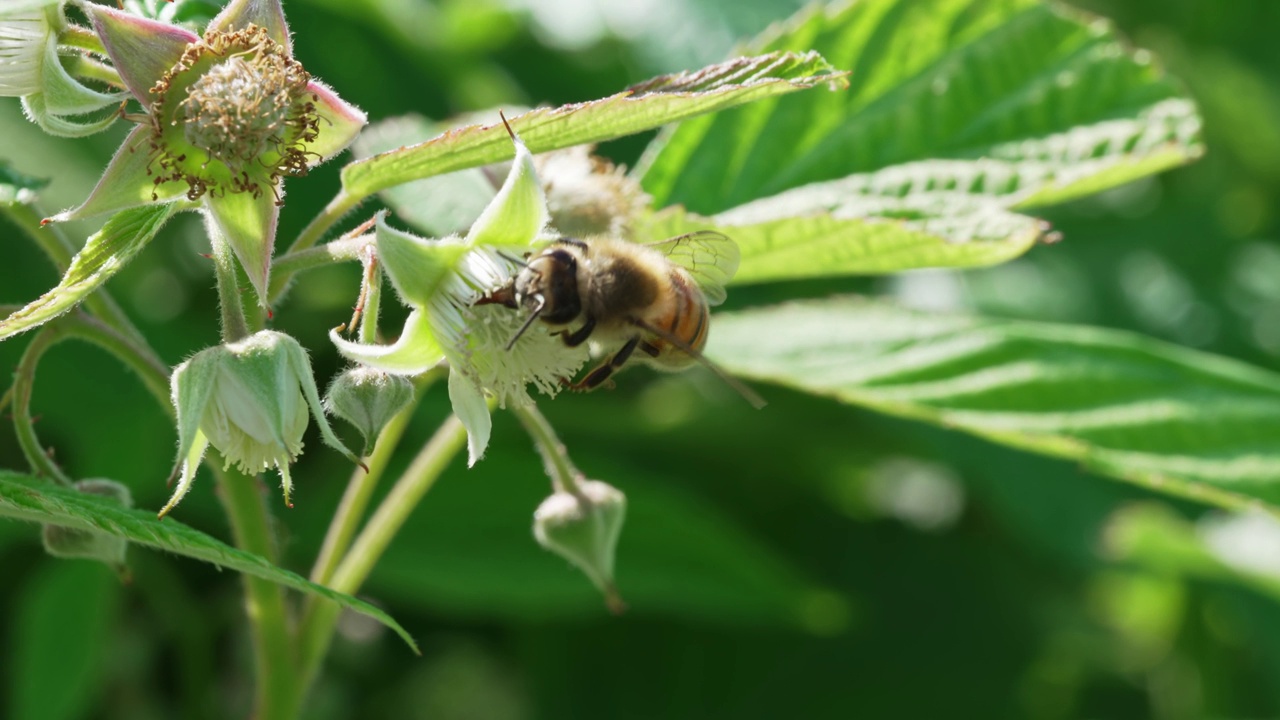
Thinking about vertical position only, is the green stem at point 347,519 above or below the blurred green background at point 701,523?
above

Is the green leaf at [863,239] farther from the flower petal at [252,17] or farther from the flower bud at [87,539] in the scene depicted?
the flower bud at [87,539]

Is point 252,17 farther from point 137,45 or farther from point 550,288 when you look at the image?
point 550,288

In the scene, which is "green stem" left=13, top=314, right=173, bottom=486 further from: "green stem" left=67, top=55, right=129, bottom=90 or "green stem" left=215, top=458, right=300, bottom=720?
"green stem" left=67, top=55, right=129, bottom=90

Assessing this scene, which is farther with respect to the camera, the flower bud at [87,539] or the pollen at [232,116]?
the flower bud at [87,539]

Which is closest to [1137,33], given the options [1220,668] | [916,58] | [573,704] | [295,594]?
[1220,668]

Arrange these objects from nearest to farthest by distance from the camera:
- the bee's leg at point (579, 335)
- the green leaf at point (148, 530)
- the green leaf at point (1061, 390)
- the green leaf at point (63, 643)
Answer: the green leaf at point (148, 530) → the bee's leg at point (579, 335) → the green leaf at point (1061, 390) → the green leaf at point (63, 643)

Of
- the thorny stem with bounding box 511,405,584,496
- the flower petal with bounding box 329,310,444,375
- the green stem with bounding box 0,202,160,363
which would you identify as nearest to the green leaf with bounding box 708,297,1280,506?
the thorny stem with bounding box 511,405,584,496

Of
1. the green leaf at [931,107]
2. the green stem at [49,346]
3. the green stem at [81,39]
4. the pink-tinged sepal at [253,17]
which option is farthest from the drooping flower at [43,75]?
the green leaf at [931,107]

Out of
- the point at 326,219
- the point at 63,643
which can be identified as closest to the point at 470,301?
the point at 326,219
